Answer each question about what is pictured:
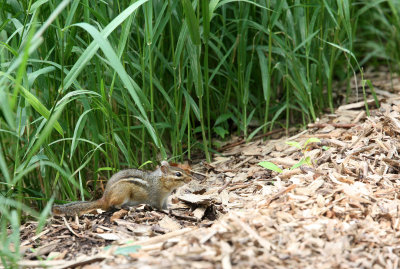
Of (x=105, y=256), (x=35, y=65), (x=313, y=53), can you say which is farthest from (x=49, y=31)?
(x=313, y=53)

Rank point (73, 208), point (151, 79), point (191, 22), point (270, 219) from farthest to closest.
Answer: point (151, 79) → point (191, 22) → point (73, 208) → point (270, 219)

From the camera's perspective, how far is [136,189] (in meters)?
4.05

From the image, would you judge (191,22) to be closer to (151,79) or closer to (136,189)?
(151,79)

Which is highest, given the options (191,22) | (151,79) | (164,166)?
(191,22)

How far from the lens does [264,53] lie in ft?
17.7

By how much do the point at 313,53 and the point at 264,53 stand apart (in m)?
0.46

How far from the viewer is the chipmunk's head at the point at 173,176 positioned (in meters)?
4.17

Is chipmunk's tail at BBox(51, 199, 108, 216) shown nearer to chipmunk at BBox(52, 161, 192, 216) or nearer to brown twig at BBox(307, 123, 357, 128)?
chipmunk at BBox(52, 161, 192, 216)

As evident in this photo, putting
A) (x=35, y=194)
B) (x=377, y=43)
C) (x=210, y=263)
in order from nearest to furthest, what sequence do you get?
1. (x=210, y=263)
2. (x=35, y=194)
3. (x=377, y=43)

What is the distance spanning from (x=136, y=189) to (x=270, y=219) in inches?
49.1

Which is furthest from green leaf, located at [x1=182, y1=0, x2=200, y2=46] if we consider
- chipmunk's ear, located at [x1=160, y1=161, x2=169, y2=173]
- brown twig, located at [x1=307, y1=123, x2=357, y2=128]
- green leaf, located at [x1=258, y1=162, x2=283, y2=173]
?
brown twig, located at [x1=307, y1=123, x2=357, y2=128]

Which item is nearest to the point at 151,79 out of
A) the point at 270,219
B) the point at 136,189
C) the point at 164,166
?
the point at 164,166

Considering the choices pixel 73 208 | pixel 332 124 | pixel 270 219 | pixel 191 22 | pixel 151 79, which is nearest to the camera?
pixel 270 219

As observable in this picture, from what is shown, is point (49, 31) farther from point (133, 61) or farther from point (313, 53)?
point (313, 53)
